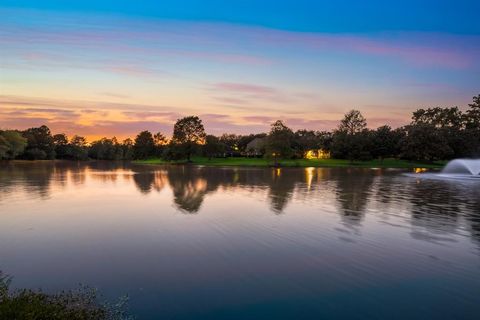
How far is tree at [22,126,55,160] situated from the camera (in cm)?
13638

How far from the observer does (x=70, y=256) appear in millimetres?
10922

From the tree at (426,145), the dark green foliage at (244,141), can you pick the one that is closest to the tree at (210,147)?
the dark green foliage at (244,141)

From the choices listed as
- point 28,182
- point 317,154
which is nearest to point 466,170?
point 28,182

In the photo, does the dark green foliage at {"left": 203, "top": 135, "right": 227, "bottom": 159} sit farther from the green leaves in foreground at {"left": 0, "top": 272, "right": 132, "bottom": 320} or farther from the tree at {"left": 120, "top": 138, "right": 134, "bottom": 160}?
the green leaves in foreground at {"left": 0, "top": 272, "right": 132, "bottom": 320}

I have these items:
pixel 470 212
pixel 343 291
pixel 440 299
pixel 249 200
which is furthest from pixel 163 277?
pixel 470 212

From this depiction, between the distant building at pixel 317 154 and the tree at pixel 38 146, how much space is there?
333 ft

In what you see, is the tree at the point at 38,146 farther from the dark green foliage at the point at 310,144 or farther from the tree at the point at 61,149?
the dark green foliage at the point at 310,144

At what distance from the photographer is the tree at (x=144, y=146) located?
14750cm

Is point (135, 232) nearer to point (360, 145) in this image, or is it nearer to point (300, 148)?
point (360, 145)

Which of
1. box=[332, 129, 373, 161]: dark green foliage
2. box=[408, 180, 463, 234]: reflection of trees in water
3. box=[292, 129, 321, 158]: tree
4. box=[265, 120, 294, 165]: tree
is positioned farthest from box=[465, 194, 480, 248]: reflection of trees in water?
box=[292, 129, 321, 158]: tree

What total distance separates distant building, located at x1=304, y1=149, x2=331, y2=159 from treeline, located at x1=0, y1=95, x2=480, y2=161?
3.07 meters

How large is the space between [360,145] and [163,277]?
98560 millimetres

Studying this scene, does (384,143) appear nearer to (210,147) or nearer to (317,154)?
(317,154)

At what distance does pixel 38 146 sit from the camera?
149 m
